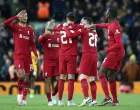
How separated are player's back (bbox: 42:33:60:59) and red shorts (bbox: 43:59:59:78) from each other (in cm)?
15

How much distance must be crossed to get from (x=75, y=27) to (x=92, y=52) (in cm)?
86

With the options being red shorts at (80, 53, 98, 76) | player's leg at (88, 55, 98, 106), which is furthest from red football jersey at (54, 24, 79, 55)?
player's leg at (88, 55, 98, 106)

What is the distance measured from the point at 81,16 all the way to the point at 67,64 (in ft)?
47.5

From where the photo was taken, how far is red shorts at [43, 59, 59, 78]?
66.3 feet

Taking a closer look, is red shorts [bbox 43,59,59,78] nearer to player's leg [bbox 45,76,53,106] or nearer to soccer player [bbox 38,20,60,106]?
soccer player [bbox 38,20,60,106]

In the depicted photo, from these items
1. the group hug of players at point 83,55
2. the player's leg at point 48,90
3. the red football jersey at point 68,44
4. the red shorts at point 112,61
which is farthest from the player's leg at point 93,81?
the player's leg at point 48,90

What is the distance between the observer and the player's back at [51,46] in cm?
2030

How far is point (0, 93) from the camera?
2928 cm

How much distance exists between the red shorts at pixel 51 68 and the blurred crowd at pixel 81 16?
30.9ft

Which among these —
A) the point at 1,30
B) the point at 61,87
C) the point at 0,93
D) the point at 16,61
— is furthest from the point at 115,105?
the point at 1,30

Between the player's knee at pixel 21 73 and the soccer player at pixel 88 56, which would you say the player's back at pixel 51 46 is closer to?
the player's knee at pixel 21 73

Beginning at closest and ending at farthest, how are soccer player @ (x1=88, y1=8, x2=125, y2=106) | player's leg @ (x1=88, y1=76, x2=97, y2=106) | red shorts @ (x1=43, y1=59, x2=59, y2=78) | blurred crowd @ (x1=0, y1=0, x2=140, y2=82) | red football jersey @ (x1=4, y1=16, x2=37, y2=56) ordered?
soccer player @ (x1=88, y1=8, x2=125, y2=106) < player's leg @ (x1=88, y1=76, x2=97, y2=106) < red football jersey @ (x1=4, y1=16, x2=37, y2=56) < red shorts @ (x1=43, y1=59, x2=59, y2=78) < blurred crowd @ (x1=0, y1=0, x2=140, y2=82)

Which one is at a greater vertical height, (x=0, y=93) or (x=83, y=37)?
(x=83, y=37)

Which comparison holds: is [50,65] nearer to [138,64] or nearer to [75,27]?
[75,27]
